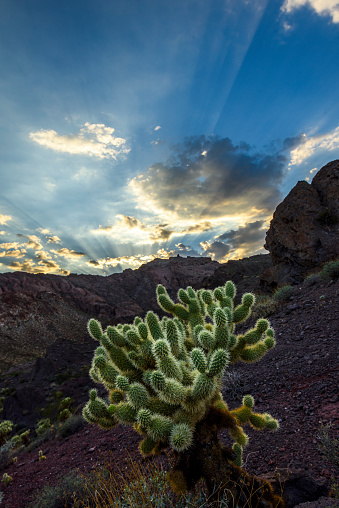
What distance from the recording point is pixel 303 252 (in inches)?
614

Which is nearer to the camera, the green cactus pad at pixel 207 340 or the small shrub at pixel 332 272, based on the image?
the green cactus pad at pixel 207 340

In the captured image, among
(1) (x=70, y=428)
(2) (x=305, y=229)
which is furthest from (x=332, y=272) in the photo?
(1) (x=70, y=428)

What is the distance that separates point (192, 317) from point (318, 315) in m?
6.51

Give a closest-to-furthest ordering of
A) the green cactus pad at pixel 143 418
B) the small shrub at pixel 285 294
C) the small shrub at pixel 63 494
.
Result: the green cactus pad at pixel 143 418 → the small shrub at pixel 63 494 → the small shrub at pixel 285 294

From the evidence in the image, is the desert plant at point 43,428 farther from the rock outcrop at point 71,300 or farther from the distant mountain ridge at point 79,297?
→ the distant mountain ridge at point 79,297

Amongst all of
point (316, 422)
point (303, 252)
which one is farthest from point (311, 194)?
point (316, 422)

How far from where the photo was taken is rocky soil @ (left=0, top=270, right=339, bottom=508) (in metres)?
3.45

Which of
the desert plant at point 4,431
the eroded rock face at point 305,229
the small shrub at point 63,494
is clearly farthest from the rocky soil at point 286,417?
the eroded rock face at point 305,229

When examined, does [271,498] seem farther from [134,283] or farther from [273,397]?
[134,283]

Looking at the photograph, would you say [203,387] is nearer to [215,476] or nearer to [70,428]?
[215,476]

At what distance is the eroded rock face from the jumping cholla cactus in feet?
45.5

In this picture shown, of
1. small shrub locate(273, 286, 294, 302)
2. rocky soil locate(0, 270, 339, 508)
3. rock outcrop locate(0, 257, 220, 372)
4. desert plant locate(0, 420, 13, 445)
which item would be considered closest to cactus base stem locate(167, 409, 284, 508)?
rocky soil locate(0, 270, 339, 508)

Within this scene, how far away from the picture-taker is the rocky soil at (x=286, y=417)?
3.45m

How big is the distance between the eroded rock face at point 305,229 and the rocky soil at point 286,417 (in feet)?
17.1
